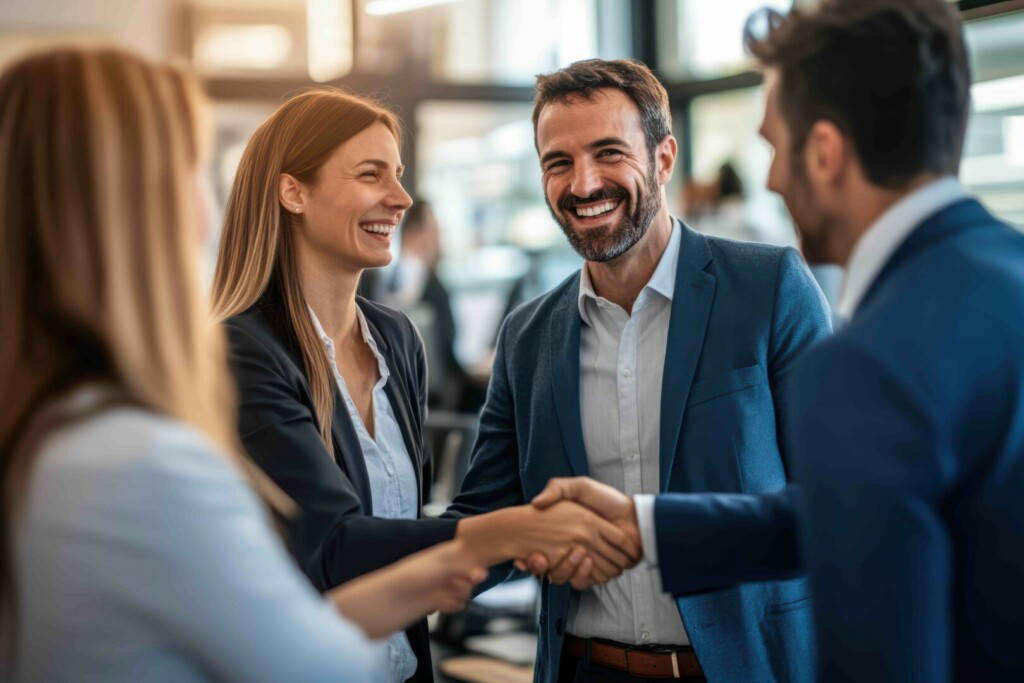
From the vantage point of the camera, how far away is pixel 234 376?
1.97 meters

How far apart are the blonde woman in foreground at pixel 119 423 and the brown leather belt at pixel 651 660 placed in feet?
2.97

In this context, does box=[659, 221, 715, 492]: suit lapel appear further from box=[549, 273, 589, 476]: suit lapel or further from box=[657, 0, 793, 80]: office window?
box=[657, 0, 793, 80]: office window

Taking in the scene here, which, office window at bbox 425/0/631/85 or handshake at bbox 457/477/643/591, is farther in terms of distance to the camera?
office window at bbox 425/0/631/85

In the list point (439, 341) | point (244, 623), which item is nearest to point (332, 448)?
point (244, 623)

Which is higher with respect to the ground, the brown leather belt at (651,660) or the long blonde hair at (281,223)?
the long blonde hair at (281,223)

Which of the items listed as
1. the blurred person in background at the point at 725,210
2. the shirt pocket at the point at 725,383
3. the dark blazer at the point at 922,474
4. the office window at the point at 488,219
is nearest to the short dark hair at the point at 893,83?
the dark blazer at the point at 922,474

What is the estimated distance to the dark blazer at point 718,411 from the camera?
2014mm

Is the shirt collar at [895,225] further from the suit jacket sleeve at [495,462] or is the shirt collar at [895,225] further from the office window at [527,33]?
the office window at [527,33]

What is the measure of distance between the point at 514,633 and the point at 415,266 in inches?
109

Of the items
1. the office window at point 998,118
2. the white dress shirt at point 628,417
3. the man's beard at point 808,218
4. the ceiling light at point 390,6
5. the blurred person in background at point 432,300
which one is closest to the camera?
the man's beard at point 808,218

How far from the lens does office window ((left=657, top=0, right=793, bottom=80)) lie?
7105mm

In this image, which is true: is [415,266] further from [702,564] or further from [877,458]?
[877,458]

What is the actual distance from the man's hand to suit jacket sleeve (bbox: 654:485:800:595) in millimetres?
124

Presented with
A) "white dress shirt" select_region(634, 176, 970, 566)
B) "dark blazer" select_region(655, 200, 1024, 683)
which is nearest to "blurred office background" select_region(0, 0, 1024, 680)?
"white dress shirt" select_region(634, 176, 970, 566)
